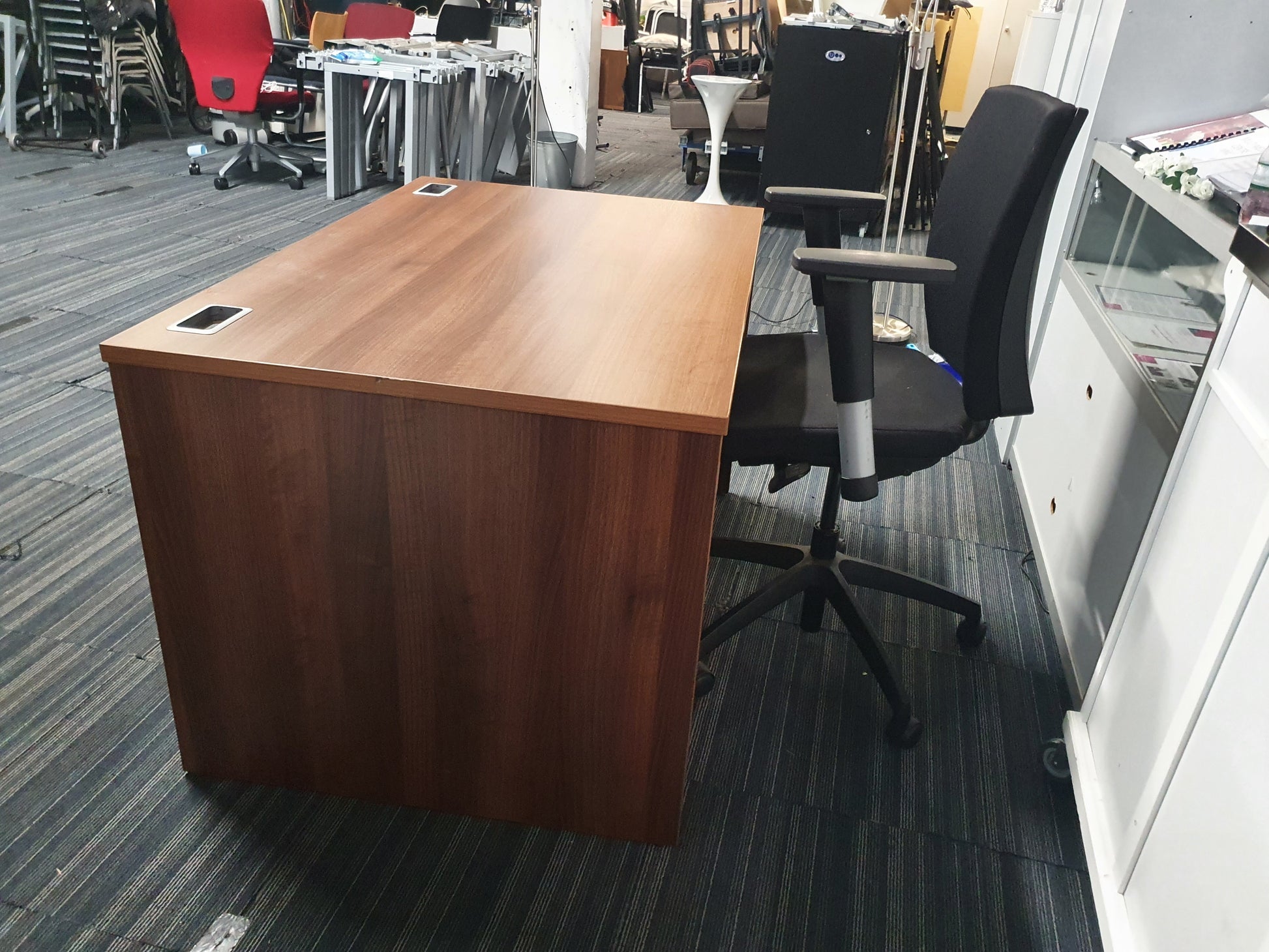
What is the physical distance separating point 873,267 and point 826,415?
264 millimetres

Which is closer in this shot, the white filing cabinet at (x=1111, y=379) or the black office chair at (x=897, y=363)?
the black office chair at (x=897, y=363)

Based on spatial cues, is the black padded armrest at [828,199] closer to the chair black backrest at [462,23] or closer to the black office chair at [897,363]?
the black office chair at [897,363]

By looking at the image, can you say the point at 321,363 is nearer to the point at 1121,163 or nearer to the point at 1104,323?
the point at 1104,323

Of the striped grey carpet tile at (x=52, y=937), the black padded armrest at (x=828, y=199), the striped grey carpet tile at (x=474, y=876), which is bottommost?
the striped grey carpet tile at (x=474, y=876)

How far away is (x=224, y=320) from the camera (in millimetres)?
1184

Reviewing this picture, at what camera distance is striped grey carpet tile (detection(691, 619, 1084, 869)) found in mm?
1445

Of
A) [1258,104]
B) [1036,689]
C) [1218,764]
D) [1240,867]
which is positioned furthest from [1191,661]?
[1258,104]

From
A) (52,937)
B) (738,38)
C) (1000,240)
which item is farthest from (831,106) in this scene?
(52,937)

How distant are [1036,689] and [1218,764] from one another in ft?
2.45

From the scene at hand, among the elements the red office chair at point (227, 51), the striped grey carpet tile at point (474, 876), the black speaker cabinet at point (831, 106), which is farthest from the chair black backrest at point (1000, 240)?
the red office chair at point (227, 51)

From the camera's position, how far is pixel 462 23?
581cm

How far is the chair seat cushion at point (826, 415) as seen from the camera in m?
1.42

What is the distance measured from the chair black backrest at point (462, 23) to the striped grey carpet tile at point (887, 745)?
17.0 feet

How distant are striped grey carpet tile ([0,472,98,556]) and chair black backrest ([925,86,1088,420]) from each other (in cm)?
182
